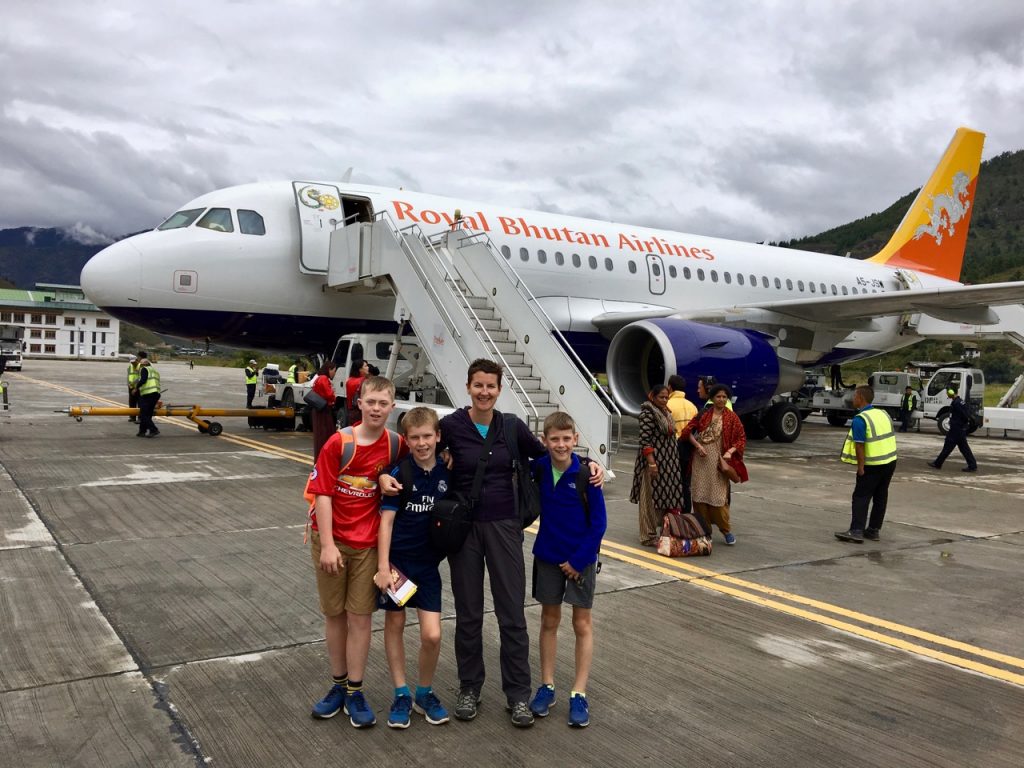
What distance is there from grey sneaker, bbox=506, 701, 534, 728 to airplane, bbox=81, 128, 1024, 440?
851cm

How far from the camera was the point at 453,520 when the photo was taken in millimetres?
3266

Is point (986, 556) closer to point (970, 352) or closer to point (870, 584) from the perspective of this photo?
point (870, 584)

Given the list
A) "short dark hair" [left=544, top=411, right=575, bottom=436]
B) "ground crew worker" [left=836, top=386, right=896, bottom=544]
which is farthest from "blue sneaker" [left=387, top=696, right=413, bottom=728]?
"ground crew worker" [left=836, top=386, right=896, bottom=544]

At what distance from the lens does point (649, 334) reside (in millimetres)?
12445

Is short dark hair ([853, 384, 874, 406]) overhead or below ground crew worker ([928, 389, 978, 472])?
overhead

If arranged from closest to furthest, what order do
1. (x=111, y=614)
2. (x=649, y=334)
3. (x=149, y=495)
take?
1. (x=111, y=614)
2. (x=149, y=495)
3. (x=649, y=334)

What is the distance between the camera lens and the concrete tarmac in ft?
10.4

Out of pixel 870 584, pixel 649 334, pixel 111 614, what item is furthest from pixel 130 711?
pixel 649 334

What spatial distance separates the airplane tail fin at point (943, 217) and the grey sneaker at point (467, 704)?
843 inches

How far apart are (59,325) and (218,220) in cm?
10557

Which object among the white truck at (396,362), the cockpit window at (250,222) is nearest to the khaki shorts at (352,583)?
the white truck at (396,362)

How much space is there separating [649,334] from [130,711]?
33.1 feet

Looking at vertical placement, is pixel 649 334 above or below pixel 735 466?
above

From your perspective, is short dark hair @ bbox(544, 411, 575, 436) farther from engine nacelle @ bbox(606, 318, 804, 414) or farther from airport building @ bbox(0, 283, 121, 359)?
airport building @ bbox(0, 283, 121, 359)
